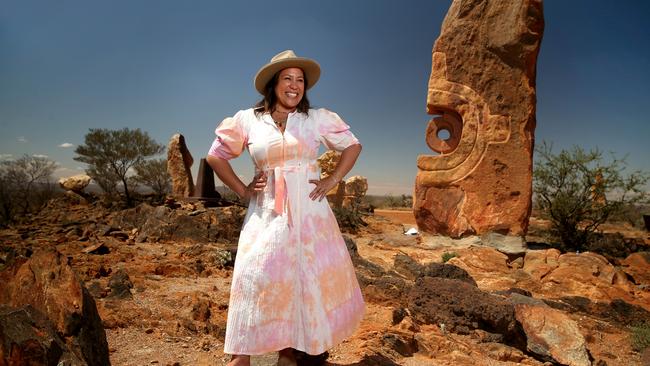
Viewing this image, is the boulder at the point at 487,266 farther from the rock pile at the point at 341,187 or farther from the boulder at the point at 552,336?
the rock pile at the point at 341,187

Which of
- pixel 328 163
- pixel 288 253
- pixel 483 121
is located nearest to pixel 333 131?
pixel 288 253

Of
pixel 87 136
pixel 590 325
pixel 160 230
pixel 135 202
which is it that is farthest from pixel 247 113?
pixel 87 136

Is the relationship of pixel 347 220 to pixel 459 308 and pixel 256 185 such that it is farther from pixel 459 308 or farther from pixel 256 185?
pixel 256 185

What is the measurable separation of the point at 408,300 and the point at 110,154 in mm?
16633

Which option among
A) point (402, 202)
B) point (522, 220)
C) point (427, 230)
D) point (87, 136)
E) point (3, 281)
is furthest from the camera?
point (402, 202)

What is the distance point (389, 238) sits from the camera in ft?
29.5

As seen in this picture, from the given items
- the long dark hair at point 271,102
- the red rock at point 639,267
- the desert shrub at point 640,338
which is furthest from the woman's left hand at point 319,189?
the red rock at point 639,267

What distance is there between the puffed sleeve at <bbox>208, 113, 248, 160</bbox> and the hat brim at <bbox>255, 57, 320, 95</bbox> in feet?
0.96

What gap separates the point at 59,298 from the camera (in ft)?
7.35

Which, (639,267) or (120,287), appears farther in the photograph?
(639,267)

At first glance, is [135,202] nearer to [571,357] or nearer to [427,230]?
[427,230]

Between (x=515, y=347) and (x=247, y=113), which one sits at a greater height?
(x=247, y=113)

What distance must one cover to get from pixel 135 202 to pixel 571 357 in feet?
47.1

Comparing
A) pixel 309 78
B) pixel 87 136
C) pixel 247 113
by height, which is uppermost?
pixel 87 136
